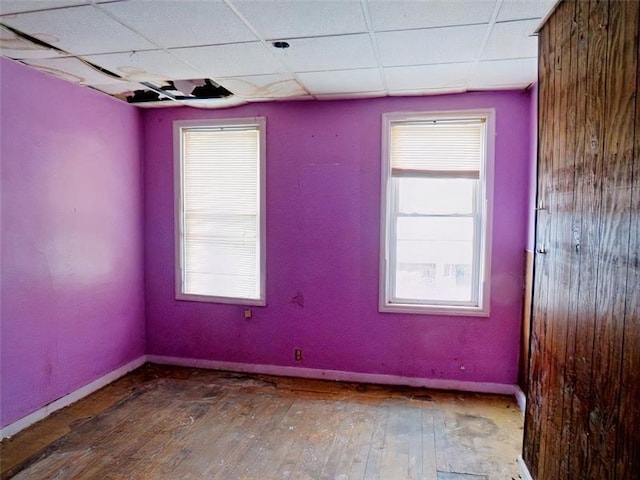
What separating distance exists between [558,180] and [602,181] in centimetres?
47

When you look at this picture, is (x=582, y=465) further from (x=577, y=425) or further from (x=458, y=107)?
(x=458, y=107)

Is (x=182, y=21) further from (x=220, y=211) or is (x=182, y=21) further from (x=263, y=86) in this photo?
(x=220, y=211)

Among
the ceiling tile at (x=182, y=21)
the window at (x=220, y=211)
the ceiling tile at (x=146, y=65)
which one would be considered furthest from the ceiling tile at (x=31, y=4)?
the window at (x=220, y=211)

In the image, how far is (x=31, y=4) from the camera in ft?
6.46

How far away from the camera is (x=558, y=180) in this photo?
195cm

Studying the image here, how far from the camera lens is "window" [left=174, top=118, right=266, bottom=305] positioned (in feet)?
12.4

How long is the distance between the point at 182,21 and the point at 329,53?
89 centimetres

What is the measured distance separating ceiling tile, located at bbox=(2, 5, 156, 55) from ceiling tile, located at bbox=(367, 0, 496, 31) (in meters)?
1.40

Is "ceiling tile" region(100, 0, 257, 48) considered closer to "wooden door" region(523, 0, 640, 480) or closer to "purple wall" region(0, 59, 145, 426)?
"purple wall" region(0, 59, 145, 426)

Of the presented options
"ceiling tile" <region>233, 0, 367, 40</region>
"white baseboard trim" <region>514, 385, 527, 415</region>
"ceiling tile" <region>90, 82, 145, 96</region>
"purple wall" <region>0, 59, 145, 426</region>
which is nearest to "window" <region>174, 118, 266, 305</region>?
"purple wall" <region>0, 59, 145, 426</region>

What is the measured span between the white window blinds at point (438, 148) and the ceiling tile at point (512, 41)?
83 centimetres

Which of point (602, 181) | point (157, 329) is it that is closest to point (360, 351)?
point (157, 329)

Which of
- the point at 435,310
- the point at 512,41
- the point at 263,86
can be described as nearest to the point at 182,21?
the point at 263,86

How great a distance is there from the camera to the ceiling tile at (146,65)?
2617mm
